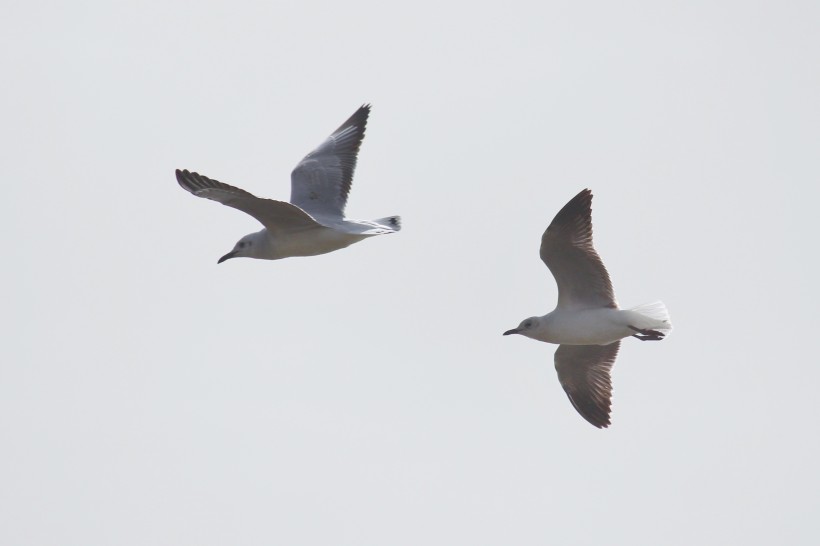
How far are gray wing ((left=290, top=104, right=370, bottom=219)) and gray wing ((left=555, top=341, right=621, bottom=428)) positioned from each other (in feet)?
A: 8.84

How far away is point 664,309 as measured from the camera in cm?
1443

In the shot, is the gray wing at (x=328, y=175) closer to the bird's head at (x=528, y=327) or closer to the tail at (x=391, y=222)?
the tail at (x=391, y=222)

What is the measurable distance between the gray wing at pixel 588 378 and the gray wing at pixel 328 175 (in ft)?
8.84

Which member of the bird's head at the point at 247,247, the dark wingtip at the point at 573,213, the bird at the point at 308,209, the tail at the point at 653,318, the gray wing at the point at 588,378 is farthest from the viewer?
the gray wing at the point at 588,378

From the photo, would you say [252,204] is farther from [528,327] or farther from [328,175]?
[528,327]

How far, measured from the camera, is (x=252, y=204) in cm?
1372

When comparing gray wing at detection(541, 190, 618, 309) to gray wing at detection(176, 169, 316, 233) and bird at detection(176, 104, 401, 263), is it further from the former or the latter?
gray wing at detection(176, 169, 316, 233)

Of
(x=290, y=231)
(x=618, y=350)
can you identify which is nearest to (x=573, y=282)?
(x=618, y=350)

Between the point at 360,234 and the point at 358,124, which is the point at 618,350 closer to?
the point at 360,234

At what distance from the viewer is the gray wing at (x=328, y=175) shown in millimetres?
15719

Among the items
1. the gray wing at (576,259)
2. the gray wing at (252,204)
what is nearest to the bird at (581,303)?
the gray wing at (576,259)

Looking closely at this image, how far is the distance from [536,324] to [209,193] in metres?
3.40

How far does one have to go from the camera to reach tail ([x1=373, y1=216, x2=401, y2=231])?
14.3 m

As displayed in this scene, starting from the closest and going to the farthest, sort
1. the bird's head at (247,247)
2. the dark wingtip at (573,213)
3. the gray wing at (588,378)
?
1. the dark wingtip at (573,213)
2. the bird's head at (247,247)
3. the gray wing at (588,378)
